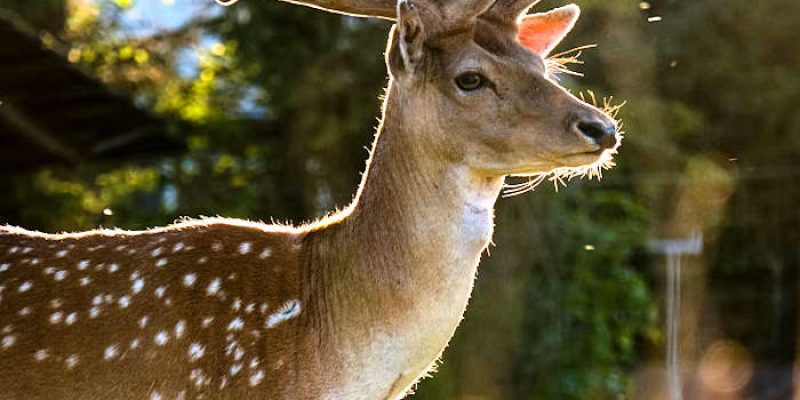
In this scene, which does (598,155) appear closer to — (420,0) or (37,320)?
(420,0)

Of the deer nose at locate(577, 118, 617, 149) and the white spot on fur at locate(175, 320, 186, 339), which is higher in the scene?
the deer nose at locate(577, 118, 617, 149)

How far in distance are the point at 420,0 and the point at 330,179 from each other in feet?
22.9

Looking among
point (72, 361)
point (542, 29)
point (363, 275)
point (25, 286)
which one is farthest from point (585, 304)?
point (72, 361)

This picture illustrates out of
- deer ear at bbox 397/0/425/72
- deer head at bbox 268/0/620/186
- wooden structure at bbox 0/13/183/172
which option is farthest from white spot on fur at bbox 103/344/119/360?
wooden structure at bbox 0/13/183/172

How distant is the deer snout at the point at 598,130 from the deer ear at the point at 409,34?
549mm

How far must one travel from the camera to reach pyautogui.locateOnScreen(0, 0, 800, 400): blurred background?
33.5 feet

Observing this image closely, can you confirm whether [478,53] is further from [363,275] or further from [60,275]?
[60,275]

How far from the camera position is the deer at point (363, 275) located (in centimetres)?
389

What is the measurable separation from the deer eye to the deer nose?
0.34 meters

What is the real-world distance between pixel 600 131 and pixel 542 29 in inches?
32.3

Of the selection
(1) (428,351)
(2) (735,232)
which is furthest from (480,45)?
(2) (735,232)

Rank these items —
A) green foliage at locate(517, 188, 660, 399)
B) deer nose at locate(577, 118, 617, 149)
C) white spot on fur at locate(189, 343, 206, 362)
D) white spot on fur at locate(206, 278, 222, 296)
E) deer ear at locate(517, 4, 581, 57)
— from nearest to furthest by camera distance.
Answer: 1. deer nose at locate(577, 118, 617, 149)
2. white spot on fur at locate(189, 343, 206, 362)
3. white spot on fur at locate(206, 278, 222, 296)
4. deer ear at locate(517, 4, 581, 57)
5. green foliage at locate(517, 188, 660, 399)

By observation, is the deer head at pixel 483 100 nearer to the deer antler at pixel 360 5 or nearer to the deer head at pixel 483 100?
the deer head at pixel 483 100

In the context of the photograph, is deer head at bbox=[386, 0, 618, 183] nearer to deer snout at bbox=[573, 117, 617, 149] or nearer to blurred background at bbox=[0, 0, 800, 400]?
deer snout at bbox=[573, 117, 617, 149]
